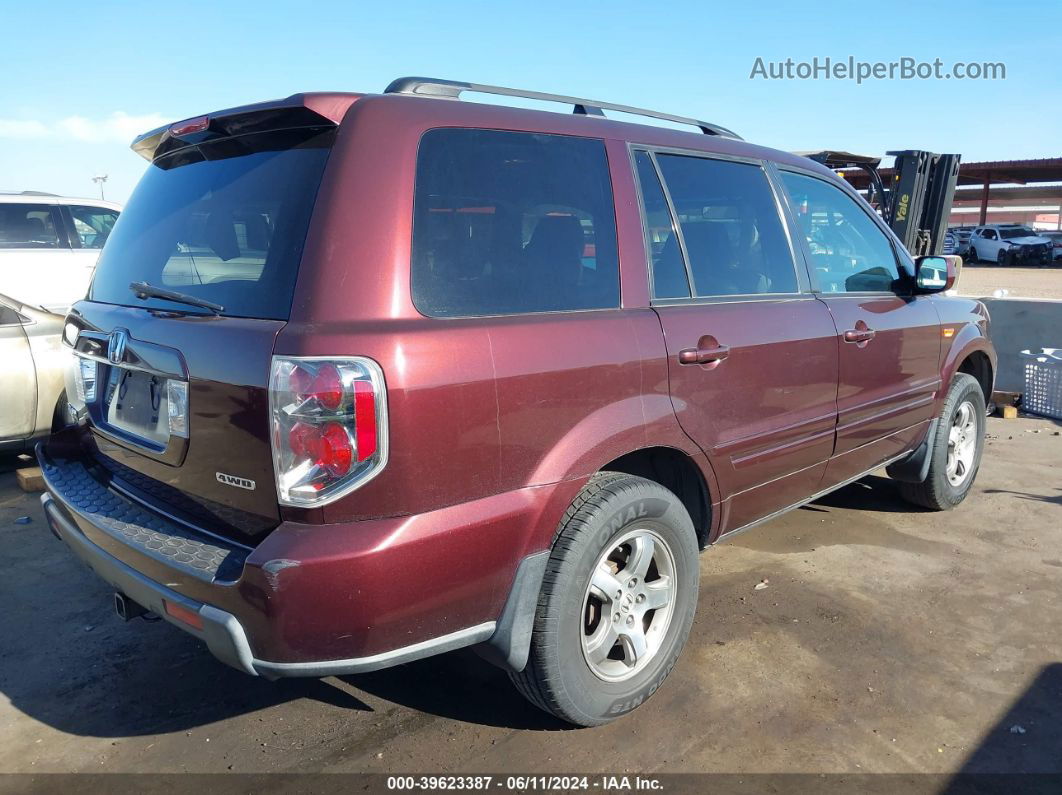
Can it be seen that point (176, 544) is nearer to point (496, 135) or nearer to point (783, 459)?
point (496, 135)

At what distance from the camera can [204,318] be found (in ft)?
7.45

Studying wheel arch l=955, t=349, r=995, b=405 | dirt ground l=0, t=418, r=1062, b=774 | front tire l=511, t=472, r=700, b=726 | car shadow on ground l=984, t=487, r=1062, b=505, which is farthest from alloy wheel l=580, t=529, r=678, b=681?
car shadow on ground l=984, t=487, r=1062, b=505

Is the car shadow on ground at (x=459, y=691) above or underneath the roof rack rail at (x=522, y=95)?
underneath

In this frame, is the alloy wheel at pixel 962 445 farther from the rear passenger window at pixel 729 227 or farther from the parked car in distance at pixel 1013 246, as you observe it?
the parked car in distance at pixel 1013 246

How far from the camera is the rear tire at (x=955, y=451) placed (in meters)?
4.55

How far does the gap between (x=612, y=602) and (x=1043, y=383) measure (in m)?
6.31

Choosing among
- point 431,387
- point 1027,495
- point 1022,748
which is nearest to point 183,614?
point 431,387

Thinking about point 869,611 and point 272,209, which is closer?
point 272,209

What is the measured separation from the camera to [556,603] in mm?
2414

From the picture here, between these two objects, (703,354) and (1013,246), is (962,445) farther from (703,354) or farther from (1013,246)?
(1013,246)

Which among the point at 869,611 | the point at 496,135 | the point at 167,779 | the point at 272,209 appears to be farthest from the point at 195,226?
the point at 869,611

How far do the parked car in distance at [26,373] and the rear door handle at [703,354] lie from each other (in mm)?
4283

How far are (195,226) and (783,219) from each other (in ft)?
7.96

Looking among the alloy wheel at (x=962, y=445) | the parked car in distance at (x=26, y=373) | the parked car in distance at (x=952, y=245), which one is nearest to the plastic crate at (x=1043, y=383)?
the alloy wheel at (x=962, y=445)
